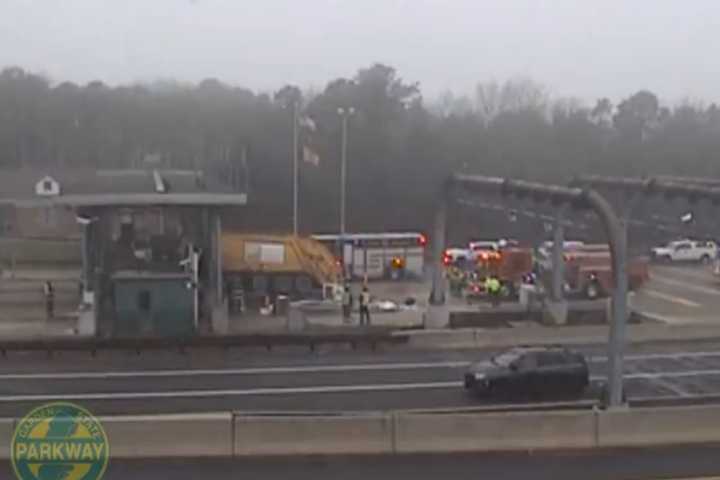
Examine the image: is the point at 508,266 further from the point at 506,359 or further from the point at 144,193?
the point at 506,359

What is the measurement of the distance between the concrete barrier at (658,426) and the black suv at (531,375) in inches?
147

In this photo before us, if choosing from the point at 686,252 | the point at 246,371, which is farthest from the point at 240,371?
the point at 686,252

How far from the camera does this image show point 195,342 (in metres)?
21.0

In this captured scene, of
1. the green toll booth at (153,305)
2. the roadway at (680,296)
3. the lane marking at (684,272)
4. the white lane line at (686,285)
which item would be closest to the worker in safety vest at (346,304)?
the green toll booth at (153,305)

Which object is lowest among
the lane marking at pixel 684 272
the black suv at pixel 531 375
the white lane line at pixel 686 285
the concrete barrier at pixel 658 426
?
the lane marking at pixel 684 272

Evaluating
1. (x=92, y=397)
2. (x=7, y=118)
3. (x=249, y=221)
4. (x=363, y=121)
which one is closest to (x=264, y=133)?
(x=363, y=121)

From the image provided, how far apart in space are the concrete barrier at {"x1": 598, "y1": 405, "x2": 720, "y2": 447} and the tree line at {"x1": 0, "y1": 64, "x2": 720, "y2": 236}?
22.4 metres

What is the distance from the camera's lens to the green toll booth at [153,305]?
2241 centimetres

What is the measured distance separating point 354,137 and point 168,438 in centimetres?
3643

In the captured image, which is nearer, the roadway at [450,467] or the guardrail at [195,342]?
the roadway at [450,467]

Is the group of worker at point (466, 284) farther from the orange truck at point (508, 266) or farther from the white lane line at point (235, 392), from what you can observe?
the white lane line at point (235, 392)

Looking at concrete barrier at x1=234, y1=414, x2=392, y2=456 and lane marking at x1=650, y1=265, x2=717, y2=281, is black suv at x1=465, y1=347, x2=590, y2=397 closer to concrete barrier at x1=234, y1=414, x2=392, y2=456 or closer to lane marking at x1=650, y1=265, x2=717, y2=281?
concrete barrier at x1=234, y1=414, x2=392, y2=456

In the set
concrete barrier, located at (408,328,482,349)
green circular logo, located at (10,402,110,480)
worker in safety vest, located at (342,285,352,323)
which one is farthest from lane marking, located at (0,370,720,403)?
green circular logo, located at (10,402,110,480)

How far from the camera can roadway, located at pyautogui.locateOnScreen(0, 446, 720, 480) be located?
10.5 m
